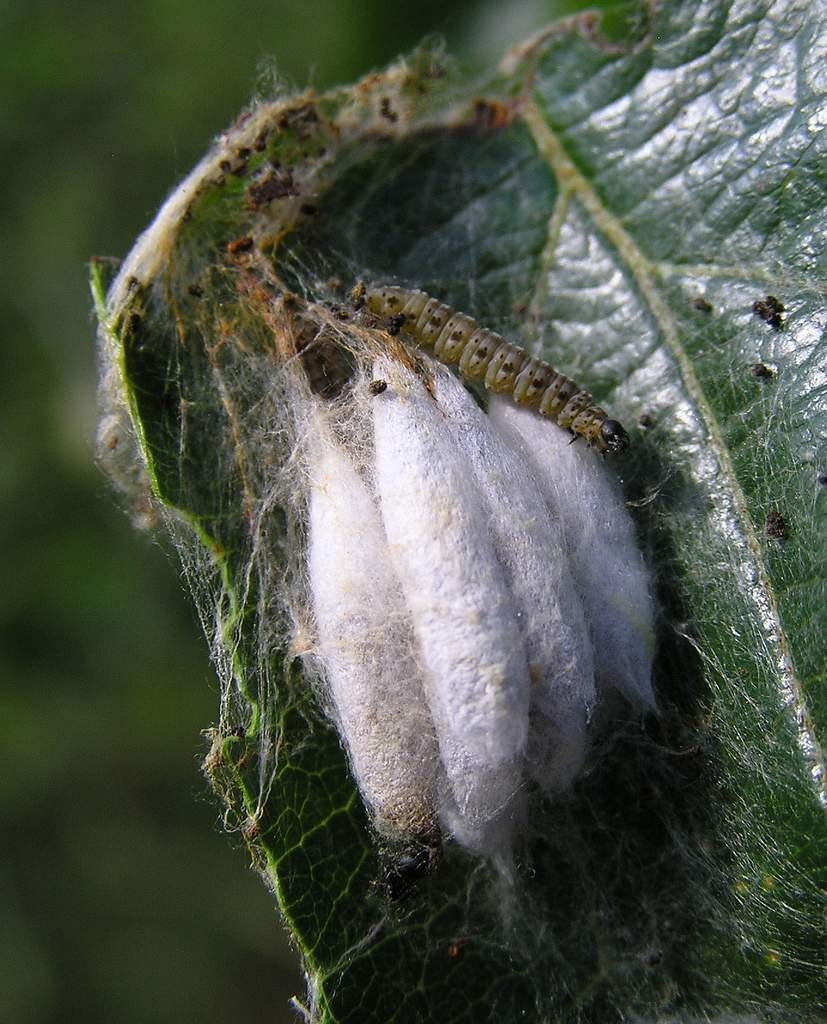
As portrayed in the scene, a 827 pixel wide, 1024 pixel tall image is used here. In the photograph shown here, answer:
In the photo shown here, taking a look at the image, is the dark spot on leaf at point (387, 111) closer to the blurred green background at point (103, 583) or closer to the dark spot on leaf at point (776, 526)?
the blurred green background at point (103, 583)

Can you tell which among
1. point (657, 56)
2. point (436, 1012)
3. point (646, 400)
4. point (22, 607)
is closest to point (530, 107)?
point (657, 56)

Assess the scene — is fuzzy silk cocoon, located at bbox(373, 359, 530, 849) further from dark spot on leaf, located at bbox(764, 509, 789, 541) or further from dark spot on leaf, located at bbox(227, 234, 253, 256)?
dark spot on leaf, located at bbox(227, 234, 253, 256)

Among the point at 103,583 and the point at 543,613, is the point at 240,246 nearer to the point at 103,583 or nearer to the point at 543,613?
the point at 543,613

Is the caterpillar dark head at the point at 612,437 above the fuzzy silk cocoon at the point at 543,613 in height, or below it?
above

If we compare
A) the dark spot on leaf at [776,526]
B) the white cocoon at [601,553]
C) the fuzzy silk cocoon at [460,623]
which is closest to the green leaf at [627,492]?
the dark spot on leaf at [776,526]

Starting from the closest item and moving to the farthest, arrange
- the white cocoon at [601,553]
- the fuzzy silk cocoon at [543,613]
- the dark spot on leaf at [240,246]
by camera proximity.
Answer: the fuzzy silk cocoon at [543,613] → the white cocoon at [601,553] → the dark spot on leaf at [240,246]

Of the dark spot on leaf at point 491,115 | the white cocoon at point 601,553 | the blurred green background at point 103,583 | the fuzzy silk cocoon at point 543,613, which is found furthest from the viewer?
the blurred green background at point 103,583

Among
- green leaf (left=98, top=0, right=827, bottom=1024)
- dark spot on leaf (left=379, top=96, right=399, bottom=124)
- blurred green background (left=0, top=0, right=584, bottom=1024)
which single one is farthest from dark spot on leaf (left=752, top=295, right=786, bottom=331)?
blurred green background (left=0, top=0, right=584, bottom=1024)
